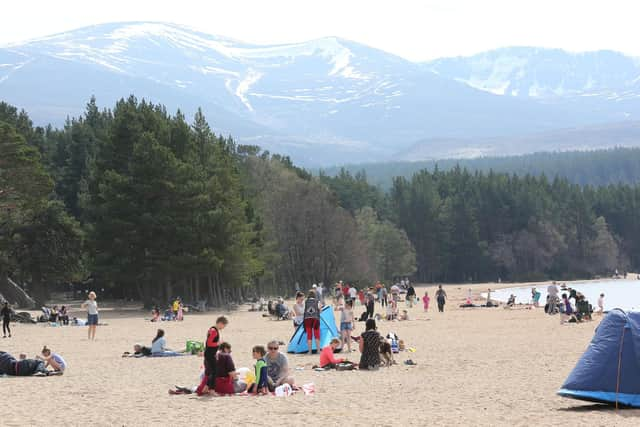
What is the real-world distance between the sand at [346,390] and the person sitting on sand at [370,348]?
12.3 inches

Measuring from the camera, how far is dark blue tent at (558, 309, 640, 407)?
15930mm

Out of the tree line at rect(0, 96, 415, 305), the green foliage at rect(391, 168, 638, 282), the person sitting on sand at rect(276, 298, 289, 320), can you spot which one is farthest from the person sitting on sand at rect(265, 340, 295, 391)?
the green foliage at rect(391, 168, 638, 282)

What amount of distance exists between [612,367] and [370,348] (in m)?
7.39

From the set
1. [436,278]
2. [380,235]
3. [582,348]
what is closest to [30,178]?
[582,348]

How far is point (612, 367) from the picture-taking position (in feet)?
52.3

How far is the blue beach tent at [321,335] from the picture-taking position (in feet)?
87.0

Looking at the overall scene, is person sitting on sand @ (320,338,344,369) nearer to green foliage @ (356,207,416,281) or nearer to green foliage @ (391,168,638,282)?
green foliage @ (356,207,416,281)

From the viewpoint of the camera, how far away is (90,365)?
23984mm

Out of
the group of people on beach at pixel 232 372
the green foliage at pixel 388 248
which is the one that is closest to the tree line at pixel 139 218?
the group of people on beach at pixel 232 372

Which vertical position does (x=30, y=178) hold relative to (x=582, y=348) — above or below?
above

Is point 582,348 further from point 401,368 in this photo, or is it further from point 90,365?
point 90,365

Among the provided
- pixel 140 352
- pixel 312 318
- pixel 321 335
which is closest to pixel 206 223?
pixel 140 352

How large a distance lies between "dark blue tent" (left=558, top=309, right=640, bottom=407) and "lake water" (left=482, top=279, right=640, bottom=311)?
48.5m

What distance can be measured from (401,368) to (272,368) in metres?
4.93
